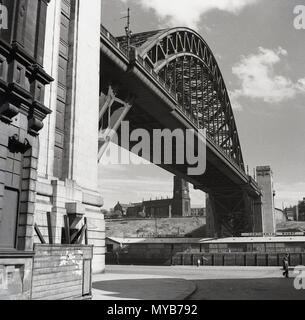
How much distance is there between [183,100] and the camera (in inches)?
2159

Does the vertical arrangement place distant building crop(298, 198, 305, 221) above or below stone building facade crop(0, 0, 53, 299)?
above

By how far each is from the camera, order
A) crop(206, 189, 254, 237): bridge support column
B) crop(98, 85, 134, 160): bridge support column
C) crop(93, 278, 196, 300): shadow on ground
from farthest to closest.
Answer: crop(206, 189, 254, 237): bridge support column < crop(98, 85, 134, 160): bridge support column < crop(93, 278, 196, 300): shadow on ground

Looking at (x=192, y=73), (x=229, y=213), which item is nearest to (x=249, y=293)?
(x=192, y=73)

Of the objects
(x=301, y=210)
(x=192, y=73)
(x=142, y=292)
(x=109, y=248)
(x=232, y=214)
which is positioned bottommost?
(x=142, y=292)

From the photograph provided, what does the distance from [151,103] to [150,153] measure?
18.0 meters

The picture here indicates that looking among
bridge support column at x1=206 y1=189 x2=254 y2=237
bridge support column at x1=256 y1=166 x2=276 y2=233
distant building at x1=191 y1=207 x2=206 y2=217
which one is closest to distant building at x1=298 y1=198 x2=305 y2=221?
distant building at x1=191 y1=207 x2=206 y2=217

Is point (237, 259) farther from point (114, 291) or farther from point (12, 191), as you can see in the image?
point (12, 191)

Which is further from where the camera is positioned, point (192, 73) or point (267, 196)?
point (267, 196)

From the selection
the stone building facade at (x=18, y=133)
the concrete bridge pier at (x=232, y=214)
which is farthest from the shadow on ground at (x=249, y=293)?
the concrete bridge pier at (x=232, y=214)

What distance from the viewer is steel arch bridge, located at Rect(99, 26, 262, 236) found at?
3488 centimetres

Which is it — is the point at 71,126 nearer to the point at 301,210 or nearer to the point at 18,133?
the point at 18,133

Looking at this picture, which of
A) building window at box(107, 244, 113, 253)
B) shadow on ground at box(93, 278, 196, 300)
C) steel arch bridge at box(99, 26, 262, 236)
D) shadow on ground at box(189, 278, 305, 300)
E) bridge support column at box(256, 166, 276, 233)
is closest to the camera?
shadow on ground at box(93, 278, 196, 300)

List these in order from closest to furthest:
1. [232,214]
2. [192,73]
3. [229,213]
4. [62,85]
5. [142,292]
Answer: [142,292] < [62,85] < [192,73] < [232,214] < [229,213]

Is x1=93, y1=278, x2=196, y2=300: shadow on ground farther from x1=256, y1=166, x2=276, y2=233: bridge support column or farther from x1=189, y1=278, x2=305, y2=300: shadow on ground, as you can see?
x1=256, y1=166, x2=276, y2=233: bridge support column
